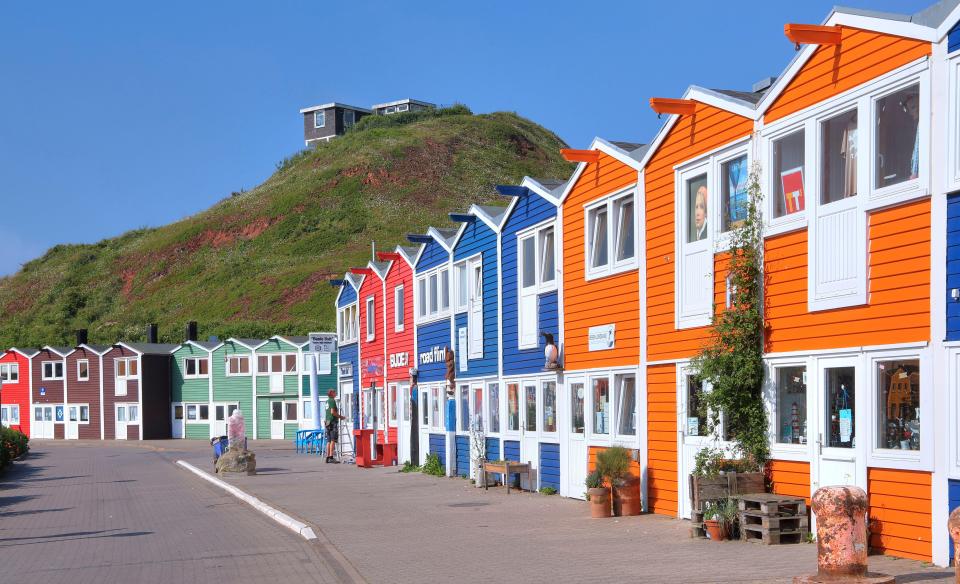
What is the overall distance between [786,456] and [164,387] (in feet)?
194

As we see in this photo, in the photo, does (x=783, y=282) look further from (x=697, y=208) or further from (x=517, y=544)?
(x=517, y=544)

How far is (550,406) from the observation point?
67.6 feet

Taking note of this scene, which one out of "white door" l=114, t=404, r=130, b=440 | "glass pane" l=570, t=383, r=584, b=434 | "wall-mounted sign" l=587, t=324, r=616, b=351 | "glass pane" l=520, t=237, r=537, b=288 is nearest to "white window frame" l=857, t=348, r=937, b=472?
"wall-mounted sign" l=587, t=324, r=616, b=351

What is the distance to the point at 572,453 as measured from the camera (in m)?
19.3

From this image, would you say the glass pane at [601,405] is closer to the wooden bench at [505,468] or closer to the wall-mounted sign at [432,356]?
the wooden bench at [505,468]

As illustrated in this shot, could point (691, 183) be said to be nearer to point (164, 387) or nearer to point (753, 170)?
point (753, 170)

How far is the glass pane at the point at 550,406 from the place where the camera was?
20359 mm

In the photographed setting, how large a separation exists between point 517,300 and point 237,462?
10.9 m

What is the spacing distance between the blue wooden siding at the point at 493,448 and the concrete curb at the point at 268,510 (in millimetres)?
5173

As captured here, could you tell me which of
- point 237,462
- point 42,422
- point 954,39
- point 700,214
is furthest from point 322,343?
point 42,422

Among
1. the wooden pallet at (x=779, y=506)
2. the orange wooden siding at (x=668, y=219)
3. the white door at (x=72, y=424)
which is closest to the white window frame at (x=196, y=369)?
the white door at (x=72, y=424)

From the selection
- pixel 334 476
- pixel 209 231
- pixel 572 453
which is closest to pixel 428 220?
pixel 209 231

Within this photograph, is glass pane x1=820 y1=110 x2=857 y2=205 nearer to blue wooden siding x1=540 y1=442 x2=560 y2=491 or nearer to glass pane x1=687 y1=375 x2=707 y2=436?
glass pane x1=687 y1=375 x2=707 y2=436

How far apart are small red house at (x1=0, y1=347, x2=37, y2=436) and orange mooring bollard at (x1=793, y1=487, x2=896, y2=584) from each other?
69.8m
